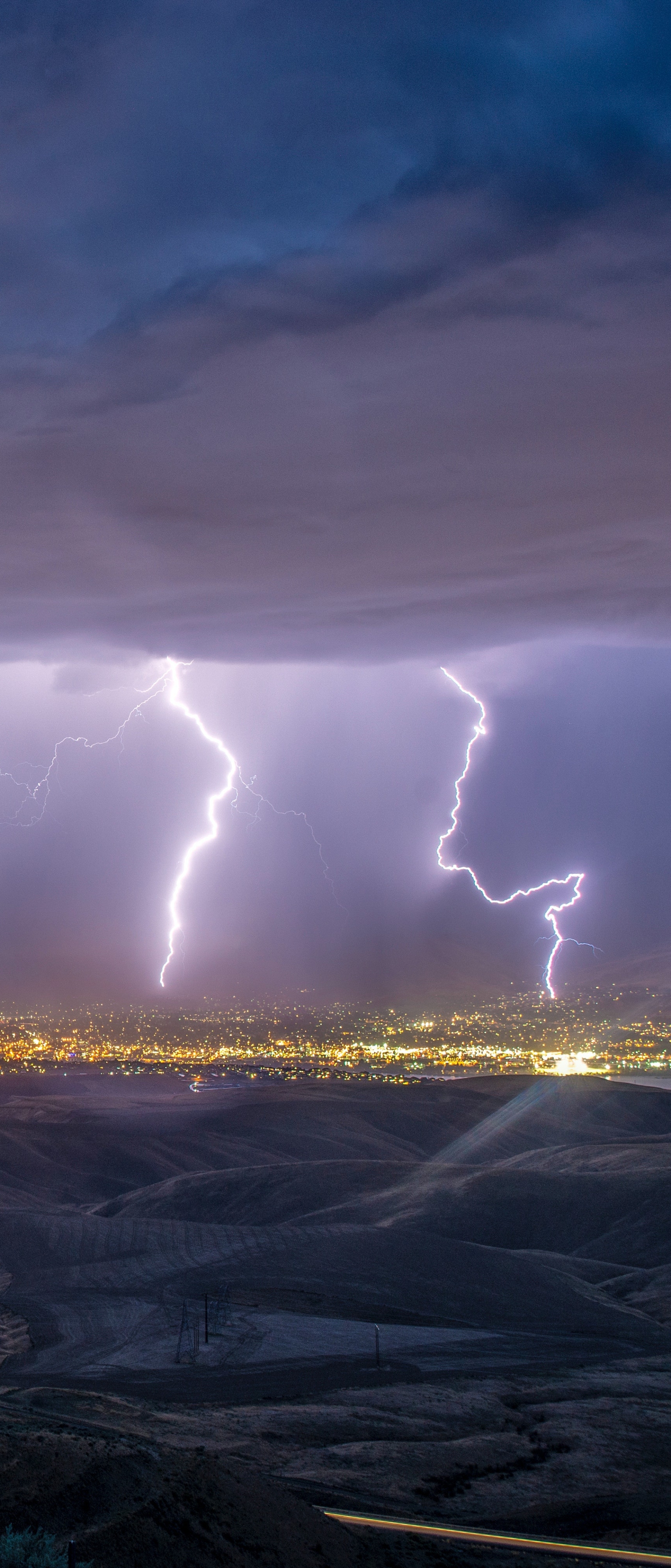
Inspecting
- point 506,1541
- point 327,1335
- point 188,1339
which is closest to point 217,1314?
point 188,1339

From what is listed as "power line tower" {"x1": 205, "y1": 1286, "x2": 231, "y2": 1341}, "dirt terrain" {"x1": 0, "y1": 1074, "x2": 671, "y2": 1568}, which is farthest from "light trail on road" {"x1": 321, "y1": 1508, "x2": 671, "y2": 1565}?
"power line tower" {"x1": 205, "y1": 1286, "x2": 231, "y2": 1341}

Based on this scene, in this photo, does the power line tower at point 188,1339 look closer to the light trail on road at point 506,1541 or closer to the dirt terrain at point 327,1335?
the dirt terrain at point 327,1335

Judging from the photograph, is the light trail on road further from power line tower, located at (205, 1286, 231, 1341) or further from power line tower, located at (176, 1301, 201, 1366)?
power line tower, located at (205, 1286, 231, 1341)

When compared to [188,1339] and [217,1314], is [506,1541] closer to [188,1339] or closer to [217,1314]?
[188,1339]

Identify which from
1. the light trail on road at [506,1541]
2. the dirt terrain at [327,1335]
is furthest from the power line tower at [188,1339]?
the light trail on road at [506,1541]

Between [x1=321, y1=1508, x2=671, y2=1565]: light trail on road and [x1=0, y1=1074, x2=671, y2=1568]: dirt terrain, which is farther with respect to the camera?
[x1=321, y1=1508, x2=671, y2=1565]: light trail on road

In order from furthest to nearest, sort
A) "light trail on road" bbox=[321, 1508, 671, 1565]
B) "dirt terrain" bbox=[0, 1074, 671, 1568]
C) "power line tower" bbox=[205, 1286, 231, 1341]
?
1. "power line tower" bbox=[205, 1286, 231, 1341]
2. "light trail on road" bbox=[321, 1508, 671, 1565]
3. "dirt terrain" bbox=[0, 1074, 671, 1568]

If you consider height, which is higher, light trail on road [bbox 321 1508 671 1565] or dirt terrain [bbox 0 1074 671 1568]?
light trail on road [bbox 321 1508 671 1565]
